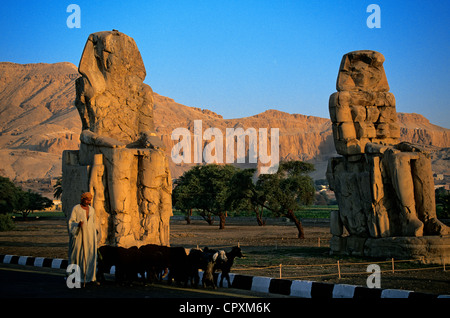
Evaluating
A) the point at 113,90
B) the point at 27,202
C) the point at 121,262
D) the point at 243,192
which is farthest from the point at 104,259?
the point at 27,202

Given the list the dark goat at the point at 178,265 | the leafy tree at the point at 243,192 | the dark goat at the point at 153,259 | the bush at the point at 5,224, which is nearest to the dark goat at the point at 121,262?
the dark goat at the point at 153,259

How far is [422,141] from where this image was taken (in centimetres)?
19388

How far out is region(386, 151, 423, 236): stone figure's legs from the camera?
14.8m

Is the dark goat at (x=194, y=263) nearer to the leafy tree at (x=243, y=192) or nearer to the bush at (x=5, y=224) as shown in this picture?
the leafy tree at (x=243, y=192)

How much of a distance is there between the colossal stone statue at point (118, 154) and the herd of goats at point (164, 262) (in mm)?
4345

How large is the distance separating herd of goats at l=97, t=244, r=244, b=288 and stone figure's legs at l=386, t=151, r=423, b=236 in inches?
267

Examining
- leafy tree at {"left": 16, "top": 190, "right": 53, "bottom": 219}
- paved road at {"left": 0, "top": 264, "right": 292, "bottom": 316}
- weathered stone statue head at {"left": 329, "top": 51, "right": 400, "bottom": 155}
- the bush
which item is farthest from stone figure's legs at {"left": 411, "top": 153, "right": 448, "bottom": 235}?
leafy tree at {"left": 16, "top": 190, "right": 53, "bottom": 219}

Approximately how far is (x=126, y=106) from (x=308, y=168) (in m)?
18.3

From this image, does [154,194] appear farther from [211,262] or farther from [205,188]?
[205,188]

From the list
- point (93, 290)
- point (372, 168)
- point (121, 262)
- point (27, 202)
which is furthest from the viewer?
point (27, 202)

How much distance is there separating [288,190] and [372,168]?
15.5m

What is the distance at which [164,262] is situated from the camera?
31.1 ft

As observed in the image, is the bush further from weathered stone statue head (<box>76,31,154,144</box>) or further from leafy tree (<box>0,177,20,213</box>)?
weathered stone statue head (<box>76,31,154,144</box>)
